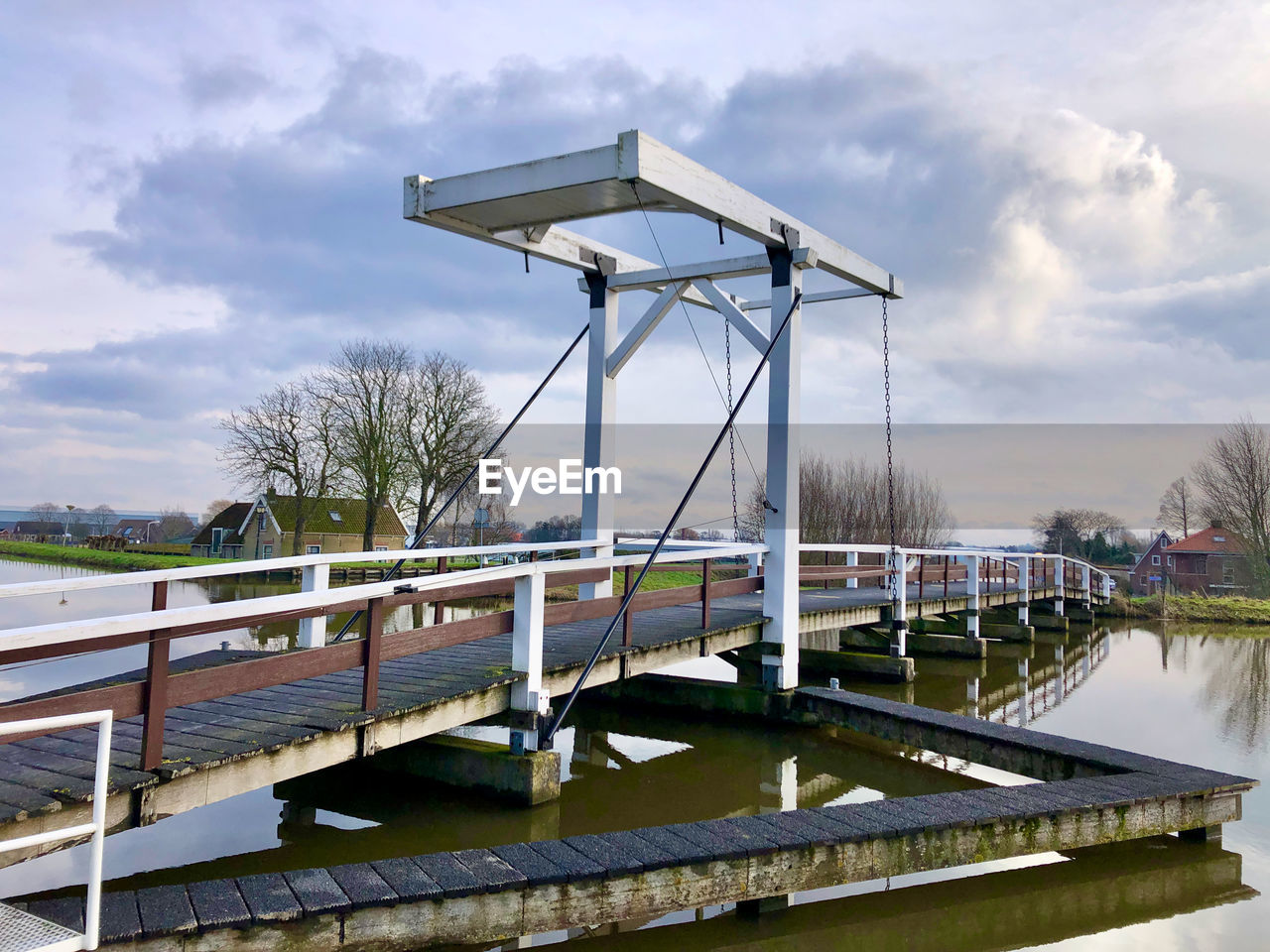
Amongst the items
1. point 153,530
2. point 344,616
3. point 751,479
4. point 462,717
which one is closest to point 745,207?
point 462,717

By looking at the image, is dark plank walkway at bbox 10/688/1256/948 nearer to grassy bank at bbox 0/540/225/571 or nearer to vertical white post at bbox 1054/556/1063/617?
vertical white post at bbox 1054/556/1063/617

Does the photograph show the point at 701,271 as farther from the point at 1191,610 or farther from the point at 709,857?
the point at 1191,610

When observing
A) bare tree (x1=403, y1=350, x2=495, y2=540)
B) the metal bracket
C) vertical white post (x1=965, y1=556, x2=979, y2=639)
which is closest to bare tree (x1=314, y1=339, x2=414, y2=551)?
bare tree (x1=403, y1=350, x2=495, y2=540)

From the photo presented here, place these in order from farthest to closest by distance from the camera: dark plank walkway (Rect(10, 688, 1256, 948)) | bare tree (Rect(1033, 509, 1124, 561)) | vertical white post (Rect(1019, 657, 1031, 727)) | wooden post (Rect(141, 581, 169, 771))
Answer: bare tree (Rect(1033, 509, 1124, 561)) → vertical white post (Rect(1019, 657, 1031, 727)) → wooden post (Rect(141, 581, 169, 771)) → dark plank walkway (Rect(10, 688, 1256, 948))

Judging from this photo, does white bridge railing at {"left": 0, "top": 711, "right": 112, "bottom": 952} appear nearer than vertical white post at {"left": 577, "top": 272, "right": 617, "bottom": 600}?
Yes

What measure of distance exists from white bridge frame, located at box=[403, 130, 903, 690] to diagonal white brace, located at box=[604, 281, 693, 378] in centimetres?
1

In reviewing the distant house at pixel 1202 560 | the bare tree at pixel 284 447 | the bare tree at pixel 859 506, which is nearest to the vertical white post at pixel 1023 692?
the bare tree at pixel 859 506

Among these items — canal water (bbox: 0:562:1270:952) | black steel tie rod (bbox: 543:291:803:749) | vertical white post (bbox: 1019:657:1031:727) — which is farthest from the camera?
vertical white post (bbox: 1019:657:1031:727)

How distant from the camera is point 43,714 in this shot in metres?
3.25

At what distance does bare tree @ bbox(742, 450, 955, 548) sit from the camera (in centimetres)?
3088

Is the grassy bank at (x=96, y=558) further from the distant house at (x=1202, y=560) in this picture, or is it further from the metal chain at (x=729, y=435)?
the distant house at (x=1202, y=560)

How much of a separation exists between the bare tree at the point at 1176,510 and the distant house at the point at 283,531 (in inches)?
1654

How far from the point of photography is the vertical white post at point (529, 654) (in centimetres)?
546

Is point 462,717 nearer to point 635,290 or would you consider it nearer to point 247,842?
point 247,842
